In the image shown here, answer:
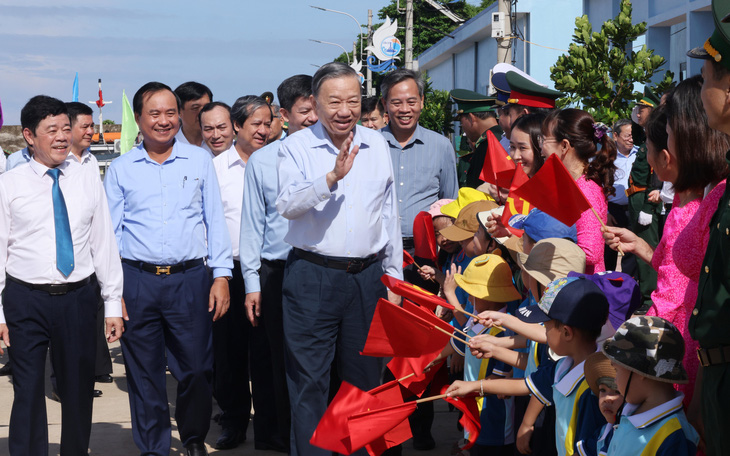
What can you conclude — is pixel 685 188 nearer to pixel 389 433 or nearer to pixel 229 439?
pixel 389 433

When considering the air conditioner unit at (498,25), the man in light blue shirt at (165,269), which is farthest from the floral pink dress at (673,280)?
the air conditioner unit at (498,25)

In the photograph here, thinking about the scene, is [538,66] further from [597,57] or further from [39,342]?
[39,342]

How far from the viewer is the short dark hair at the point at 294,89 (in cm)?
595

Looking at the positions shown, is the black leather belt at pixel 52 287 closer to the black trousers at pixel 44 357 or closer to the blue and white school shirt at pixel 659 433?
the black trousers at pixel 44 357

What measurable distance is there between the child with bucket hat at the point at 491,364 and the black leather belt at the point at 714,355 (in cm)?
185

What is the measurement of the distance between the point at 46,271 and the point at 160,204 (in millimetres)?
808

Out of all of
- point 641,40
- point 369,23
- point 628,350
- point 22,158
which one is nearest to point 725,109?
point 628,350

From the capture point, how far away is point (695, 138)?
3.19m

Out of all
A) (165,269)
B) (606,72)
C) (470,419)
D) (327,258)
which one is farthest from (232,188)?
(606,72)

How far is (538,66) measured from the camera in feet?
90.8

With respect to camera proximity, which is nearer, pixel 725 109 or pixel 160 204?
pixel 725 109

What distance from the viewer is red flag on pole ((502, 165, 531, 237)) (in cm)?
469

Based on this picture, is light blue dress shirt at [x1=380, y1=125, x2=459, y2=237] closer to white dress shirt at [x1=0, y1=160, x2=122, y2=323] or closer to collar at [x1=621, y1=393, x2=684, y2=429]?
white dress shirt at [x1=0, y1=160, x2=122, y2=323]

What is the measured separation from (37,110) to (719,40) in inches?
149
